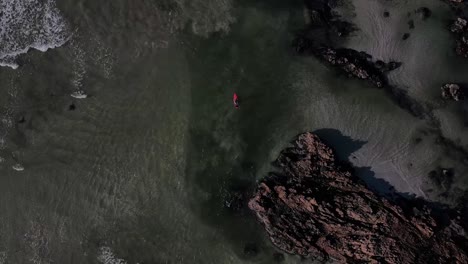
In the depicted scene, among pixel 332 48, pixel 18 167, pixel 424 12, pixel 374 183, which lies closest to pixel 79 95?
pixel 18 167

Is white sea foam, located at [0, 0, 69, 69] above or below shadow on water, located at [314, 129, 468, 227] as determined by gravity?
above

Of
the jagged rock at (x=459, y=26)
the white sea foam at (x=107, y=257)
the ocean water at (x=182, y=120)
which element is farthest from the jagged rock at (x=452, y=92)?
the white sea foam at (x=107, y=257)

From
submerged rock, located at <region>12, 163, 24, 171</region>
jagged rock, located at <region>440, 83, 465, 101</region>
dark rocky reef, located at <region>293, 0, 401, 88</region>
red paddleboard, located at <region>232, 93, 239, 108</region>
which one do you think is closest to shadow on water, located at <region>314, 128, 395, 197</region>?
dark rocky reef, located at <region>293, 0, 401, 88</region>

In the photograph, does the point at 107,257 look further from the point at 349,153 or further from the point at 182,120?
the point at 349,153

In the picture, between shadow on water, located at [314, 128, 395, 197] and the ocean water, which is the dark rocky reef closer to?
the ocean water

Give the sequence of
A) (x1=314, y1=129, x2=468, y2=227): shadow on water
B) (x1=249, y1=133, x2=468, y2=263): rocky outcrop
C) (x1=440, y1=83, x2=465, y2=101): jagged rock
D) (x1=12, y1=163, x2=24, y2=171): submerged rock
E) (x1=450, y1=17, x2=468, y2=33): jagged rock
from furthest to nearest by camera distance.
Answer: (x1=12, y1=163, x2=24, y2=171): submerged rock
(x1=450, y1=17, x2=468, y2=33): jagged rock
(x1=440, y1=83, x2=465, y2=101): jagged rock
(x1=314, y1=129, x2=468, y2=227): shadow on water
(x1=249, y1=133, x2=468, y2=263): rocky outcrop

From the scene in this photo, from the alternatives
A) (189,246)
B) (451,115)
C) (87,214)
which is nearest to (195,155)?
(189,246)
